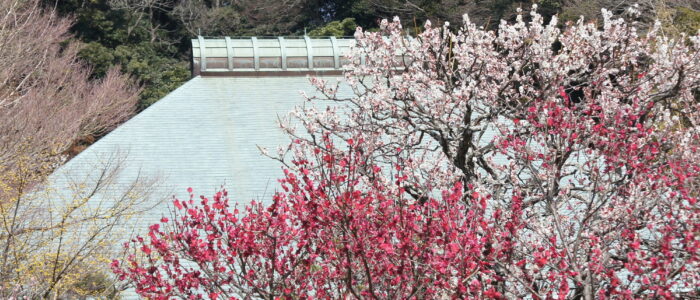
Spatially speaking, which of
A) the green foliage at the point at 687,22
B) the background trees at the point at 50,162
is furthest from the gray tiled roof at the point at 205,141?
the green foliage at the point at 687,22

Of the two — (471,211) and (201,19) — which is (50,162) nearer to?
(471,211)

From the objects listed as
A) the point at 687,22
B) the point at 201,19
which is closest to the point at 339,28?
the point at 201,19

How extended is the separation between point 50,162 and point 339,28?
15.9 metres

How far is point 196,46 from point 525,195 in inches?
425

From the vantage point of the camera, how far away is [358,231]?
540 centimetres

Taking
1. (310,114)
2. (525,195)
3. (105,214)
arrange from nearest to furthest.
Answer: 1. (525,195)
2. (310,114)
3. (105,214)

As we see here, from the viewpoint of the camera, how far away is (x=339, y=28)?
29688mm

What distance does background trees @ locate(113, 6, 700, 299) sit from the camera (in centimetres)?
535

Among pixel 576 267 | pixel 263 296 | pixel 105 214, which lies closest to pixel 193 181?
pixel 105 214

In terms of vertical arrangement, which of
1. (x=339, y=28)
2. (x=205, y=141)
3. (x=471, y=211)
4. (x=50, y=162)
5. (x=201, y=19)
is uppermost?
(x=201, y=19)

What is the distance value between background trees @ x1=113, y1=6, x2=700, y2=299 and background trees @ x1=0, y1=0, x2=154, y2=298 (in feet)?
10.6

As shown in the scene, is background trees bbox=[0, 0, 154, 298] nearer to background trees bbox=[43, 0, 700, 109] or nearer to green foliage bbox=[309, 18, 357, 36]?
background trees bbox=[43, 0, 700, 109]

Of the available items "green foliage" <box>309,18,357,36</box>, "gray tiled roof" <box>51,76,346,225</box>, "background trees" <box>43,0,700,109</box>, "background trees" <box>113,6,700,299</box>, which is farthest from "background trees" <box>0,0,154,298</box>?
"green foliage" <box>309,18,357,36</box>

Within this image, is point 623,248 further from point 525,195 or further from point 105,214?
point 105,214
